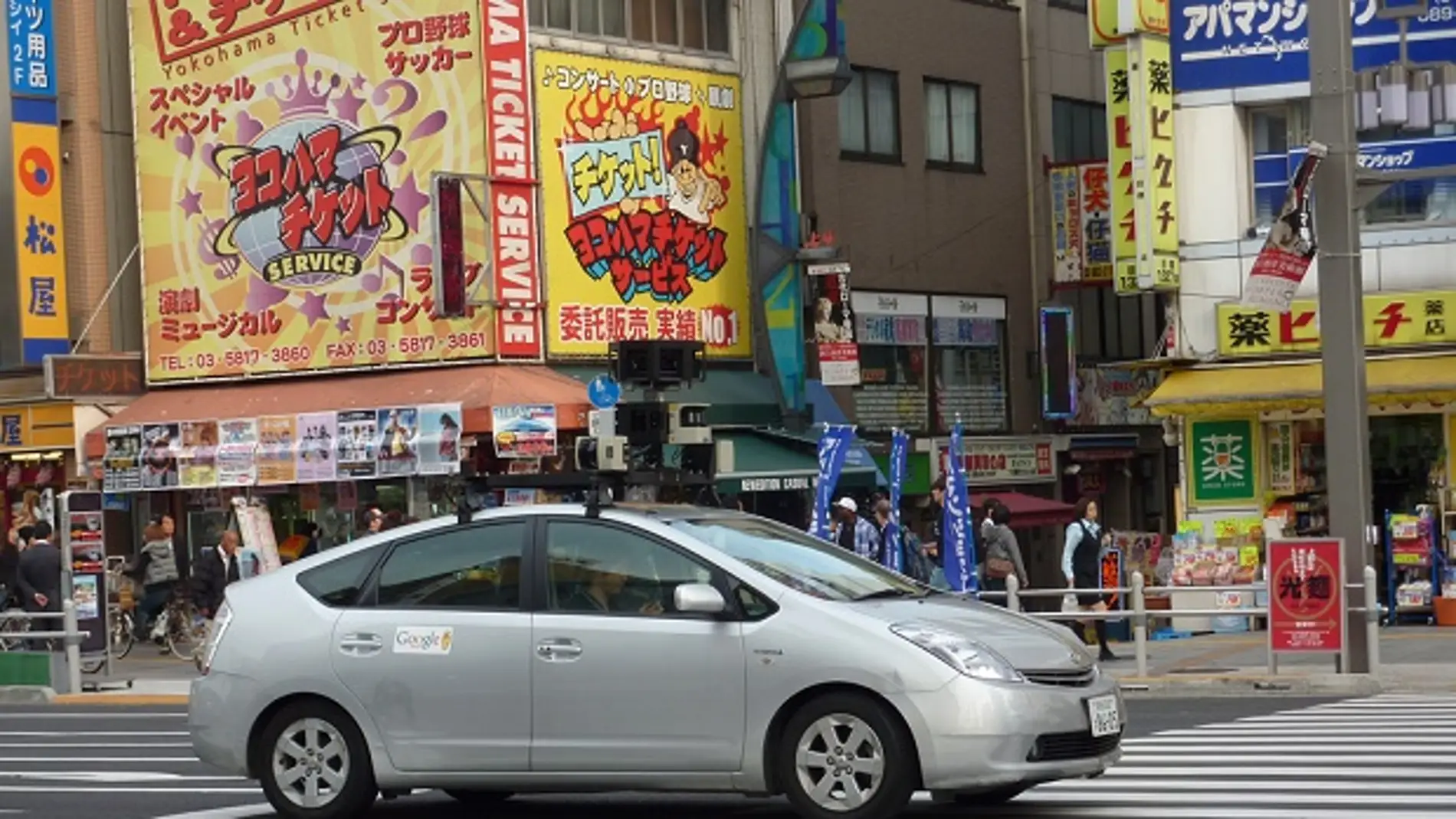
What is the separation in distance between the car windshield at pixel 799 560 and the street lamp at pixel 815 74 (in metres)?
24.3

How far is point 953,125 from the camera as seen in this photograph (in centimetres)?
4403

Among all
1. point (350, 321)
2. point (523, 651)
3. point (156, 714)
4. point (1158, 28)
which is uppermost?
point (1158, 28)

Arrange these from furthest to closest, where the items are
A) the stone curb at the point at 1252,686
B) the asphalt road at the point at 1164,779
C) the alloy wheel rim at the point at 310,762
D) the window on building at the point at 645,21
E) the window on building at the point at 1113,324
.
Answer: the window on building at the point at 1113,324, the window on building at the point at 645,21, the stone curb at the point at 1252,686, the alloy wheel rim at the point at 310,762, the asphalt road at the point at 1164,779

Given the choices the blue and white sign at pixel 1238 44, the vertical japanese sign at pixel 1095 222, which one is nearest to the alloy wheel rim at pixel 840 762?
the blue and white sign at pixel 1238 44

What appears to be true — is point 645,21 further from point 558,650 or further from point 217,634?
point 558,650

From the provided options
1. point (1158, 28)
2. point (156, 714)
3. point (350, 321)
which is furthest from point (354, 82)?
point (156, 714)

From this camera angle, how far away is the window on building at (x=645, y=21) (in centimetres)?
3581

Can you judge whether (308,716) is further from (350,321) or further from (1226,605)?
(350,321)

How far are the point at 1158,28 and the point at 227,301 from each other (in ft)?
45.9

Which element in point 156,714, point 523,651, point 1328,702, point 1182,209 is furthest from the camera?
point 1182,209

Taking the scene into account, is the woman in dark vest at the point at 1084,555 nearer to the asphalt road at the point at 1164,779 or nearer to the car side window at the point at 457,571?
the asphalt road at the point at 1164,779

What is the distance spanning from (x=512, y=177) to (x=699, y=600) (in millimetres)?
22989

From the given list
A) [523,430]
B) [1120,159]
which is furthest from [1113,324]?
[523,430]

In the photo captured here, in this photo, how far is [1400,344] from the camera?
3045 cm
